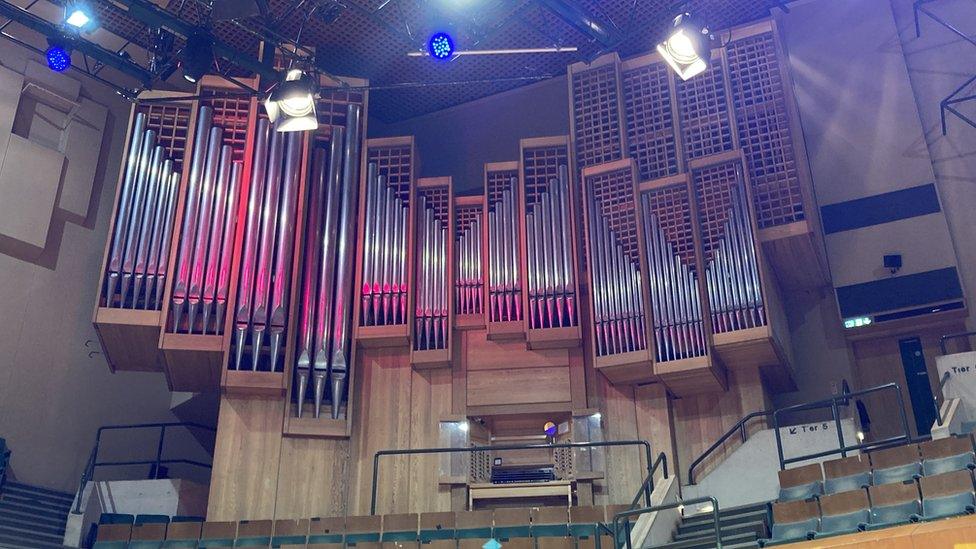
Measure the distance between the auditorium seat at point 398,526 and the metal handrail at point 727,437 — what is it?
2186mm

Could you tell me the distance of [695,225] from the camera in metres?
7.65

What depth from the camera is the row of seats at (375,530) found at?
21.3 ft

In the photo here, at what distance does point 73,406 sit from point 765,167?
625 cm

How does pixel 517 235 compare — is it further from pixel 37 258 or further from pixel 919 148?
pixel 37 258

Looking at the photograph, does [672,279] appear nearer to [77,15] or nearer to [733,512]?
[733,512]

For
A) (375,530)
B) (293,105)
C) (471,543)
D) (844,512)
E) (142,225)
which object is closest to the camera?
(844,512)

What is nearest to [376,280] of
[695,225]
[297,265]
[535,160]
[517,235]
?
[297,265]

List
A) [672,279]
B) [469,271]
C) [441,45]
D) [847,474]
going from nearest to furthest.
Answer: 1. [847,474]
2. [441,45]
3. [672,279]
4. [469,271]

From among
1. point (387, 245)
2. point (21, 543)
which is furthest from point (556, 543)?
point (21, 543)

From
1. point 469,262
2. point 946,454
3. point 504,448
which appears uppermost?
point 469,262

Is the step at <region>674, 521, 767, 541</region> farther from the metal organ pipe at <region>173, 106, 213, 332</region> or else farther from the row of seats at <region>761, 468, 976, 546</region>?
the metal organ pipe at <region>173, 106, 213, 332</region>

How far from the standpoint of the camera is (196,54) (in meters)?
7.47

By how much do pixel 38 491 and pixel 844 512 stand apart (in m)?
6.17

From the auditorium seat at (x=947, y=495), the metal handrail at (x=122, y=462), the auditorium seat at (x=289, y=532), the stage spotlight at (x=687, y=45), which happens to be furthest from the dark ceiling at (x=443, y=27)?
the auditorium seat at (x=947, y=495)
